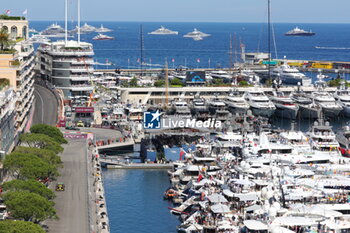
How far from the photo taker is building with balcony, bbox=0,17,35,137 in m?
76.1

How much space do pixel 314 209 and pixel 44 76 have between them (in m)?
82.4

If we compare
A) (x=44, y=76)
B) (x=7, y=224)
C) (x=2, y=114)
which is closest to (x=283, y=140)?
(x=2, y=114)

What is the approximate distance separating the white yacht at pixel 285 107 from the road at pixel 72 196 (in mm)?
46973

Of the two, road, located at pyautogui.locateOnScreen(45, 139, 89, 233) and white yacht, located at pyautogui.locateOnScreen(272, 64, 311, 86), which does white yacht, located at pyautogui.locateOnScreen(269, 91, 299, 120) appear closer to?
white yacht, located at pyautogui.locateOnScreen(272, 64, 311, 86)

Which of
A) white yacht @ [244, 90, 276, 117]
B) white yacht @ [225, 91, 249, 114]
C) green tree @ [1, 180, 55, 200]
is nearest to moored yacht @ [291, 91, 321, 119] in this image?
white yacht @ [244, 90, 276, 117]

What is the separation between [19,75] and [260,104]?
52.8 meters

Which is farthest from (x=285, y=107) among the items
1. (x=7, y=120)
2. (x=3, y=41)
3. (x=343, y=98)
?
(x=7, y=120)

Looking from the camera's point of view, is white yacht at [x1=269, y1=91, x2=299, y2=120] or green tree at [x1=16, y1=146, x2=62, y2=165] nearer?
green tree at [x1=16, y1=146, x2=62, y2=165]

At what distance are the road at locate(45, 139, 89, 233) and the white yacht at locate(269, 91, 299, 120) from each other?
4697 centimetres

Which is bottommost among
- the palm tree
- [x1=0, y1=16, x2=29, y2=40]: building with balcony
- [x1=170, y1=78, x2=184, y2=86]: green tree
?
[x1=170, y1=78, x2=184, y2=86]: green tree

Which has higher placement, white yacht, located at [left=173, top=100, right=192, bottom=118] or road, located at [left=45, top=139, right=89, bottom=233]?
white yacht, located at [left=173, top=100, right=192, bottom=118]

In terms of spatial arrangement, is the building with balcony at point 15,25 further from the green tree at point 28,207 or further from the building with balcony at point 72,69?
the green tree at point 28,207

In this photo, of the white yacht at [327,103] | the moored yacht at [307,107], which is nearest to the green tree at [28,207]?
the moored yacht at [307,107]

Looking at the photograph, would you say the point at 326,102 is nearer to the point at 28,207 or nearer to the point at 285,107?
the point at 285,107
